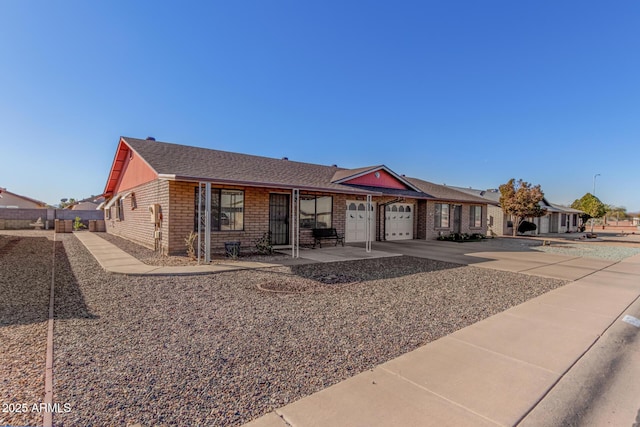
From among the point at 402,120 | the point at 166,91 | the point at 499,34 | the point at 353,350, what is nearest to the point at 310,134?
the point at 402,120

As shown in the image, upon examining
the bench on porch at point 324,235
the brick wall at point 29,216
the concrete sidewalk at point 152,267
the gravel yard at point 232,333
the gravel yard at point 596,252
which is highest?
the brick wall at point 29,216

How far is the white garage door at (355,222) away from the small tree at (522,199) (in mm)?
14298

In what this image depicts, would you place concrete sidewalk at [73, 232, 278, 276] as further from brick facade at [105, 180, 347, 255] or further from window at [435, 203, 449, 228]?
window at [435, 203, 449, 228]

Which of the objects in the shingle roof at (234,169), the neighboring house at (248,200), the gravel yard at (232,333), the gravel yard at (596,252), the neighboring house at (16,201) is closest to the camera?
the gravel yard at (232,333)

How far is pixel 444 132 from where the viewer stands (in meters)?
20.5

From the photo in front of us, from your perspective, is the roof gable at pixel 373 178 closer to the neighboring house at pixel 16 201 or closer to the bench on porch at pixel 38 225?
the bench on porch at pixel 38 225

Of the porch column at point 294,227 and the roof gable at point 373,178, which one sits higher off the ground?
the roof gable at point 373,178

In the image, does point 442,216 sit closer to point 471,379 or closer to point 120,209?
point 471,379

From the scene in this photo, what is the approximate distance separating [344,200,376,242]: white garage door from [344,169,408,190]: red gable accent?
1045mm

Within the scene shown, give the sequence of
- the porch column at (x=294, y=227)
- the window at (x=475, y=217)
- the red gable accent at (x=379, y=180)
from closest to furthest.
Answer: the porch column at (x=294, y=227) < the red gable accent at (x=379, y=180) < the window at (x=475, y=217)

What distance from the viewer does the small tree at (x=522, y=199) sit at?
22.7 m

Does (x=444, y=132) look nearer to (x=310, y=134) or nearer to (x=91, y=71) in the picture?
(x=310, y=134)

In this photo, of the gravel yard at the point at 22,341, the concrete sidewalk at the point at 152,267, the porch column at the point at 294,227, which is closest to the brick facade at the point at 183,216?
the porch column at the point at 294,227

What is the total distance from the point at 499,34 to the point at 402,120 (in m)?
7.07
